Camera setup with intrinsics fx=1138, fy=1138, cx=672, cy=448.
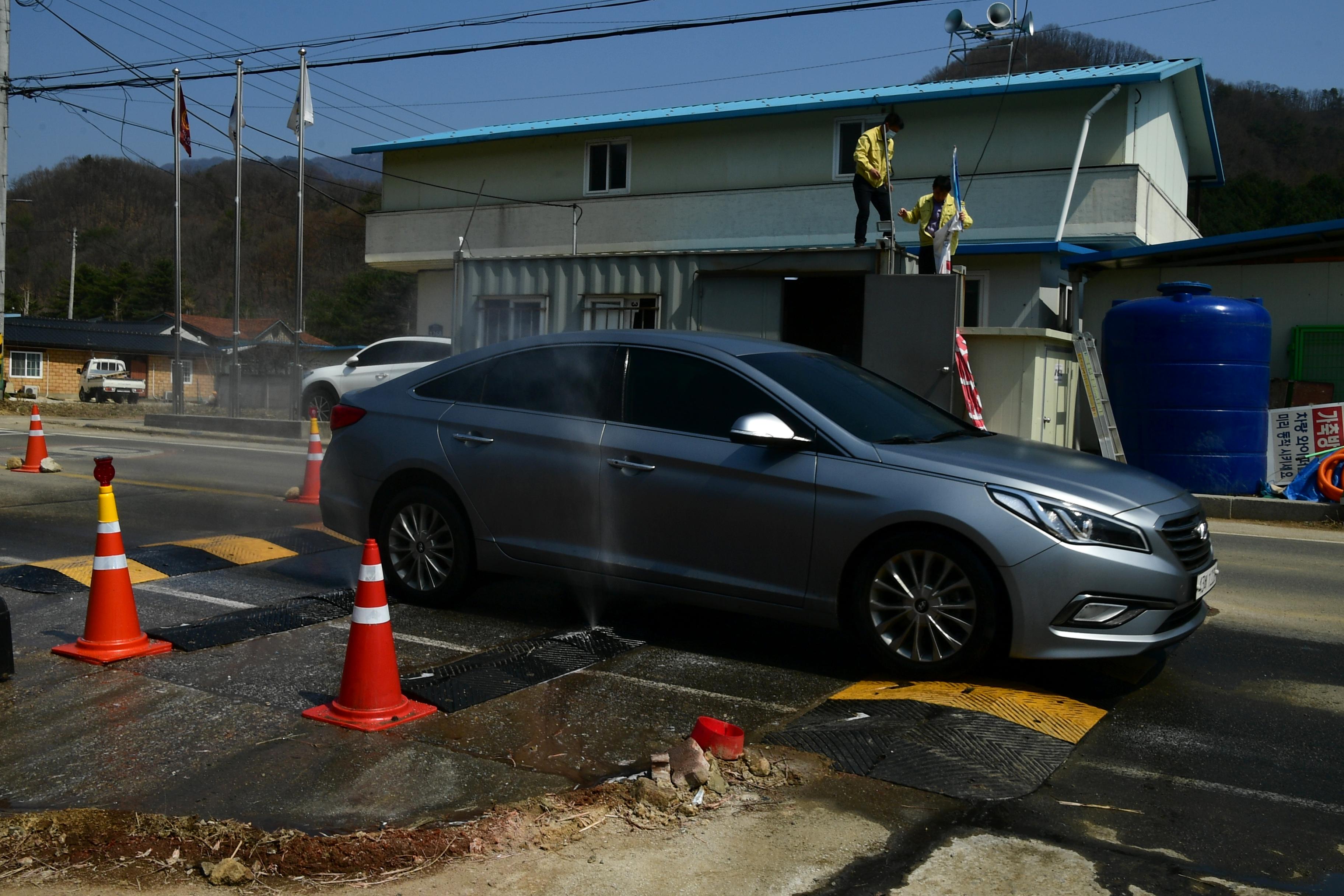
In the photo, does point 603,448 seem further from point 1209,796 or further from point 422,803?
point 1209,796

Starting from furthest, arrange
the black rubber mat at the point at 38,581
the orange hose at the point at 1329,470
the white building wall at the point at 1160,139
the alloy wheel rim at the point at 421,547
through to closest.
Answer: the white building wall at the point at 1160,139, the orange hose at the point at 1329,470, the black rubber mat at the point at 38,581, the alloy wheel rim at the point at 421,547

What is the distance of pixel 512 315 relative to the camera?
50.4 feet

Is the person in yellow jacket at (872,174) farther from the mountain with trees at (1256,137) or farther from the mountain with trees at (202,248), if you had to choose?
the mountain with trees at (202,248)

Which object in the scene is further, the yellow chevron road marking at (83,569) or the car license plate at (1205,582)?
the yellow chevron road marking at (83,569)

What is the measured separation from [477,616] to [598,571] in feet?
3.12

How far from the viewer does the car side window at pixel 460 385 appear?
253 inches

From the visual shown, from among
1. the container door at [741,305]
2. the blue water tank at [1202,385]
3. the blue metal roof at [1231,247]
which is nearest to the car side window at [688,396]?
the container door at [741,305]

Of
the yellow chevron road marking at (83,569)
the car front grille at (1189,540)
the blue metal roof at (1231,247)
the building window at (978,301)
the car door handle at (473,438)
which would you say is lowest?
the yellow chevron road marking at (83,569)

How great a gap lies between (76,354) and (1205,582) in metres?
65.1

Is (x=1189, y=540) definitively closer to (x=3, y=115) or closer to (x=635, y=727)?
(x=635, y=727)

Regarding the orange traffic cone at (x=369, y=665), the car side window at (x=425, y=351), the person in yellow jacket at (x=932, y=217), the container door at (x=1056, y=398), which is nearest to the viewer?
the orange traffic cone at (x=369, y=665)

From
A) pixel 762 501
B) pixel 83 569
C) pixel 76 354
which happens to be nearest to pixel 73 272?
pixel 76 354

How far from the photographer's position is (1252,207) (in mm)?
46250

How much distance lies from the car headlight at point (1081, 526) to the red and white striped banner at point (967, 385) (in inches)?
297
